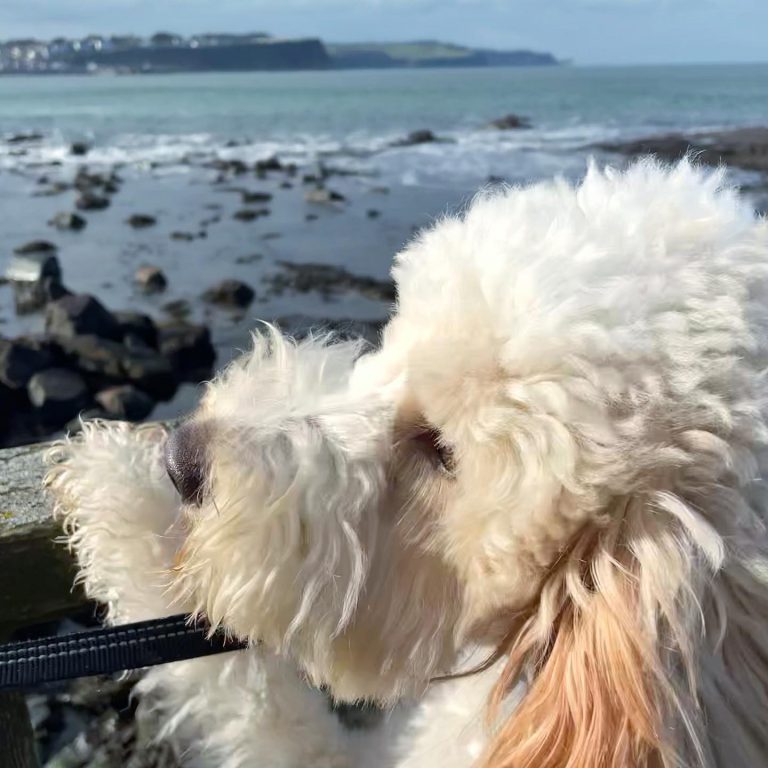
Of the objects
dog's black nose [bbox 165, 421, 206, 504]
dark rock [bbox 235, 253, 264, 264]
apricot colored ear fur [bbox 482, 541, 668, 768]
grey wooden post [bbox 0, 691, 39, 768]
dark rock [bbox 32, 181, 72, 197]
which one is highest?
dog's black nose [bbox 165, 421, 206, 504]

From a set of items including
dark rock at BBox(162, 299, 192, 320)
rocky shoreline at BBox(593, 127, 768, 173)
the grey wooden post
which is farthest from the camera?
rocky shoreline at BBox(593, 127, 768, 173)

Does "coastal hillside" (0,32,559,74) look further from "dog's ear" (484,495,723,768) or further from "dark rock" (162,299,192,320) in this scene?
"dog's ear" (484,495,723,768)

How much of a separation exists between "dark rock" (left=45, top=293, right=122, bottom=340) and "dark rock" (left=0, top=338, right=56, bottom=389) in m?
0.33

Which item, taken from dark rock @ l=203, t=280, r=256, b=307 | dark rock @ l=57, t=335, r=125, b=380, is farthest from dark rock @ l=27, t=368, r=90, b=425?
dark rock @ l=203, t=280, r=256, b=307

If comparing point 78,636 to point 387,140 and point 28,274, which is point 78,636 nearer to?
point 28,274

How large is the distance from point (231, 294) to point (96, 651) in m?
9.03

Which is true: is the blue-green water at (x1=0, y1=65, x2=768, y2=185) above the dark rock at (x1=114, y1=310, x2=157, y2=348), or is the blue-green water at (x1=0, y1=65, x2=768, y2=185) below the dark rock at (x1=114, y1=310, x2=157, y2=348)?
below

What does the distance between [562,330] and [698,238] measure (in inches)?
14.4

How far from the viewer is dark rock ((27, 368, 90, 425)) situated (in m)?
7.81

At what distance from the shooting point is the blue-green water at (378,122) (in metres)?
23.5

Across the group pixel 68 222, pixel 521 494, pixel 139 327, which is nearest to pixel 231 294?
pixel 139 327

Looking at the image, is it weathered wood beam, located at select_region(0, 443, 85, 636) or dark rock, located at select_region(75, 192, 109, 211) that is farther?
dark rock, located at select_region(75, 192, 109, 211)

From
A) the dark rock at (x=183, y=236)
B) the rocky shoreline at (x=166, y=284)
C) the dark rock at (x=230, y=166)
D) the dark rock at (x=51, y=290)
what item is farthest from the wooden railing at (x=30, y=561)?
the dark rock at (x=230, y=166)

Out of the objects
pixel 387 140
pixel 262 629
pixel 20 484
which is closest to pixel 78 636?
pixel 262 629
